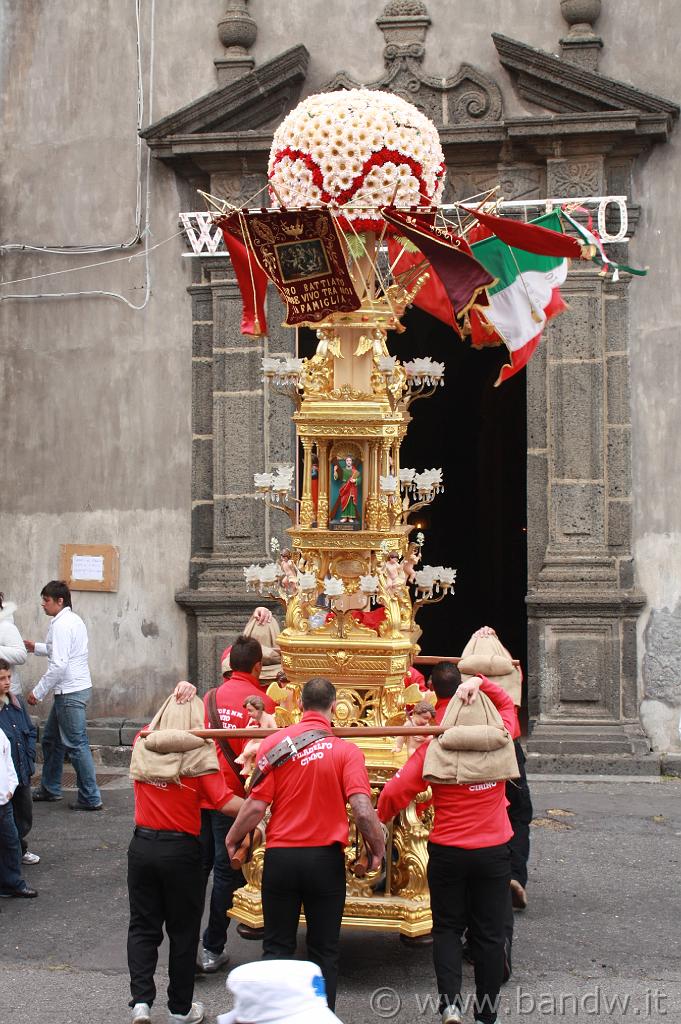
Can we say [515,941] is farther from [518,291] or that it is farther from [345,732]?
[518,291]

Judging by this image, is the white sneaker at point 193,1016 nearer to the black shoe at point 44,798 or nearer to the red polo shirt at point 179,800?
the red polo shirt at point 179,800

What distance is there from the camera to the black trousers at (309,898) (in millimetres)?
6117

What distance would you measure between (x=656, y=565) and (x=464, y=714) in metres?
5.92

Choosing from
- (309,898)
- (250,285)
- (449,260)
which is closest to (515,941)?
(309,898)

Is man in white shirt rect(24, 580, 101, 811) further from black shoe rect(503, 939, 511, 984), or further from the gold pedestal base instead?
black shoe rect(503, 939, 511, 984)

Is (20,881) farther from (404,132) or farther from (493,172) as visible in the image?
(493,172)

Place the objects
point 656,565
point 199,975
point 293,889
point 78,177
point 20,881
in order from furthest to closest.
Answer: point 78,177, point 656,565, point 20,881, point 199,975, point 293,889

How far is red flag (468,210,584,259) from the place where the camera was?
284 inches

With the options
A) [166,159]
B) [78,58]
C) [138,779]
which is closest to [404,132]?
[138,779]

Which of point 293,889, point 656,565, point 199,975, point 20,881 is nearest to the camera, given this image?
point 293,889

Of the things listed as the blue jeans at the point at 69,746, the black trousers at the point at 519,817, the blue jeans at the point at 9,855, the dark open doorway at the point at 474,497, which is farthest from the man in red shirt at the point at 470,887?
the dark open doorway at the point at 474,497

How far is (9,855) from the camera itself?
851cm

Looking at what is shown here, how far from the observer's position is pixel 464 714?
6.40 m

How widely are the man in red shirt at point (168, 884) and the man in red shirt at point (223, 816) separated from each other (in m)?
0.64
